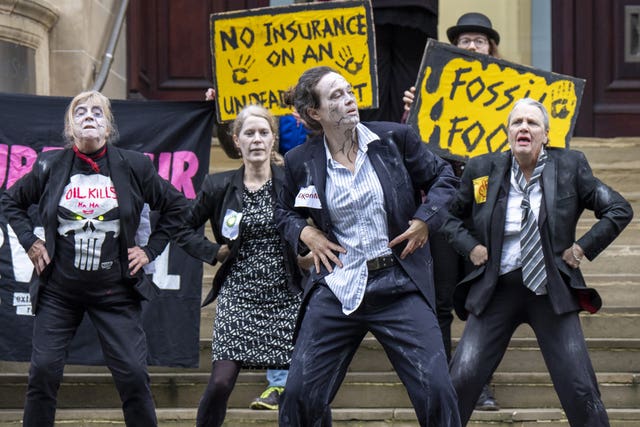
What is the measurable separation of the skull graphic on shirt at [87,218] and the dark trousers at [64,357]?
0.76 feet

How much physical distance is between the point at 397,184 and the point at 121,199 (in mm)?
1597

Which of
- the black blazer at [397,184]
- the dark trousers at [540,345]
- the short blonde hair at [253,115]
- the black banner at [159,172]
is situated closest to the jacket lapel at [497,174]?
the dark trousers at [540,345]

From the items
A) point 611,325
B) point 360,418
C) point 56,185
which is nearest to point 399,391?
point 360,418

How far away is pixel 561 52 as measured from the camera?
1248 cm

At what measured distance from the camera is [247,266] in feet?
24.3

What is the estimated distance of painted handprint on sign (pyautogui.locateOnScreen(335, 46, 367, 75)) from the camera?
833cm

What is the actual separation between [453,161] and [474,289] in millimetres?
1529

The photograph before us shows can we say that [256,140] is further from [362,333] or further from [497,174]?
[362,333]

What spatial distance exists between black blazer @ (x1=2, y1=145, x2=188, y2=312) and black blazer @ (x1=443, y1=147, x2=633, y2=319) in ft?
4.69

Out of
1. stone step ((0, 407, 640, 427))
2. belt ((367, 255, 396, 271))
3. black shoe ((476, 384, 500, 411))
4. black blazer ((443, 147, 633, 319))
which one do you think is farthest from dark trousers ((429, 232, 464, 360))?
belt ((367, 255, 396, 271))

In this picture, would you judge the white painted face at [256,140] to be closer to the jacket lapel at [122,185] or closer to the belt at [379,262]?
the jacket lapel at [122,185]

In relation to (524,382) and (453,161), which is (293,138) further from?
Answer: (524,382)

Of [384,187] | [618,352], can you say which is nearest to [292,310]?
[384,187]

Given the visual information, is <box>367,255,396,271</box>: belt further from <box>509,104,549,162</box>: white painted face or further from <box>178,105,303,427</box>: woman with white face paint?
<box>178,105,303,427</box>: woman with white face paint
